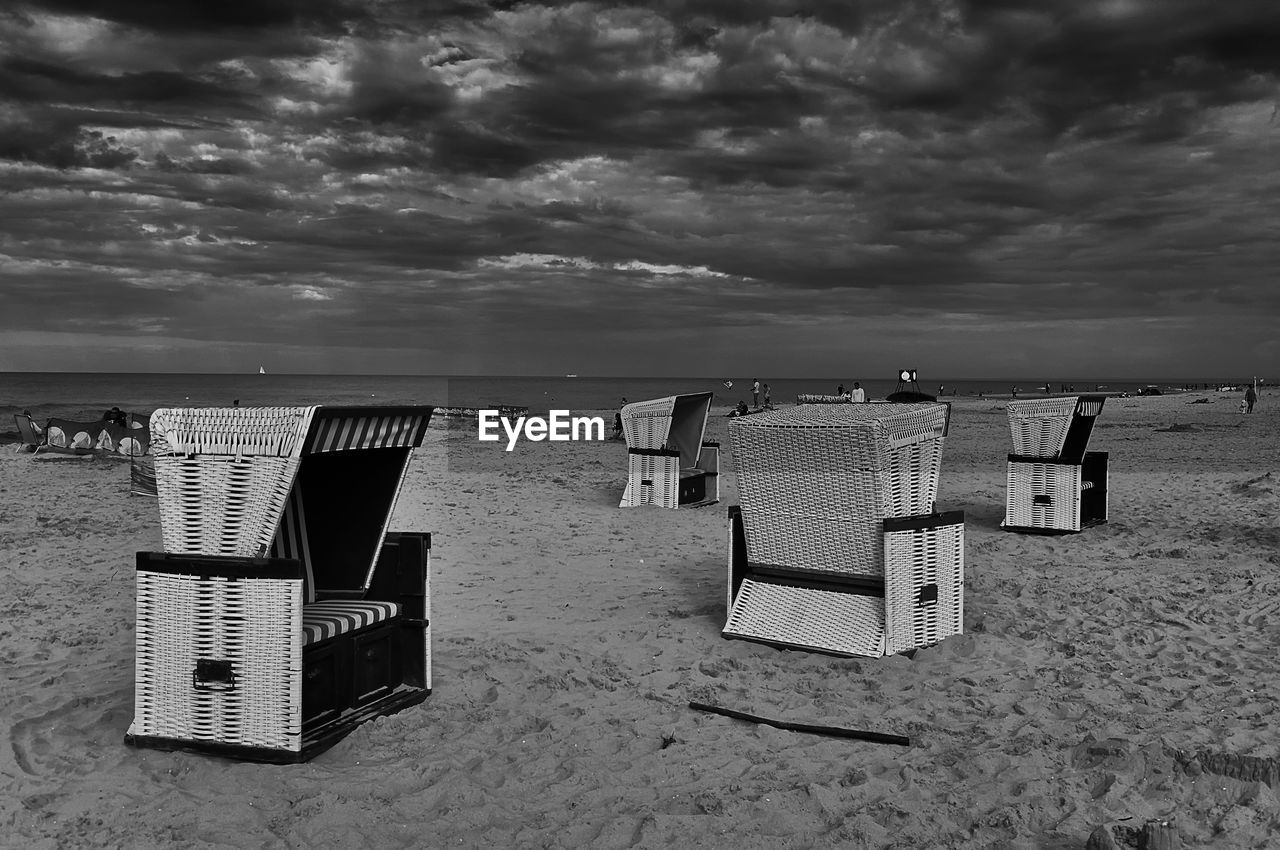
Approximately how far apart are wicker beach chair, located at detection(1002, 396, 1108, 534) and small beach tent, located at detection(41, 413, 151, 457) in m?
16.6

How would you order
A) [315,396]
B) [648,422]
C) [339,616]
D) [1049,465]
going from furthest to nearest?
[315,396], [648,422], [1049,465], [339,616]

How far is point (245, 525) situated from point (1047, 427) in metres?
9.08

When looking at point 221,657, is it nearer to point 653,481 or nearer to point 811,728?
point 811,728

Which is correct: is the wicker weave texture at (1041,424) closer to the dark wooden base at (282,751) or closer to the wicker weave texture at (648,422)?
the wicker weave texture at (648,422)

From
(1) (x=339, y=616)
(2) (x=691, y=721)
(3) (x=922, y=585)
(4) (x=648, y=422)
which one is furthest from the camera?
(4) (x=648, y=422)

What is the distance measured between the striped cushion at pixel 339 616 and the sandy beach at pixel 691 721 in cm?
54

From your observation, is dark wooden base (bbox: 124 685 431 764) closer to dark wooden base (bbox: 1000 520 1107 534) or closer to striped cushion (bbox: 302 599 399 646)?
striped cushion (bbox: 302 599 399 646)

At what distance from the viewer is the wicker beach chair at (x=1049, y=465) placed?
35.3 ft

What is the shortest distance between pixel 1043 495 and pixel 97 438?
63.1 ft

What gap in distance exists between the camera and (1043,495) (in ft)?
35.9

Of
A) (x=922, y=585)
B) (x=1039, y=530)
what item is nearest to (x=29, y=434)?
(x=1039, y=530)

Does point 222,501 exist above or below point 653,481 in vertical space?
above

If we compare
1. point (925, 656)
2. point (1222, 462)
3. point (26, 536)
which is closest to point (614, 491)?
point (26, 536)

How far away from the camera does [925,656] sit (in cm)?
624
